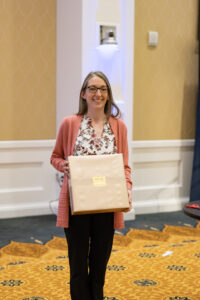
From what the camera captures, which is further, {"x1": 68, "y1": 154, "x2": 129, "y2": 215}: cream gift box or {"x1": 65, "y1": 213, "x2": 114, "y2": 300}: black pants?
{"x1": 65, "y1": 213, "x2": 114, "y2": 300}: black pants

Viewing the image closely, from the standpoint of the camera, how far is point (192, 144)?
18.3 ft

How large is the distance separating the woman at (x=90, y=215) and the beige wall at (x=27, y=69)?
2575 mm

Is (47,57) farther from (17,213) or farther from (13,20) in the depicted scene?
(17,213)

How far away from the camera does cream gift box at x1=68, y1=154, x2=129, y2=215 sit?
2121mm

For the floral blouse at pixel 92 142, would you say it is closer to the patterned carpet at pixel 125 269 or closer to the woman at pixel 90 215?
the woman at pixel 90 215

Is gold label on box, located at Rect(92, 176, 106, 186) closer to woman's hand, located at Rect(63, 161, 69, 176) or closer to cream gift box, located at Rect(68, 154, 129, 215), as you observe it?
cream gift box, located at Rect(68, 154, 129, 215)

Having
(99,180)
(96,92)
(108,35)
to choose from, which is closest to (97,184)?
(99,180)

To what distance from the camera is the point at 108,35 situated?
15.1ft

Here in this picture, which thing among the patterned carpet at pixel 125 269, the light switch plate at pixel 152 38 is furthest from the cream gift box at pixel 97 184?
the light switch plate at pixel 152 38

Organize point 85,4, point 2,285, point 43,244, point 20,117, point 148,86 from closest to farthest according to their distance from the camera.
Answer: point 2,285, point 43,244, point 85,4, point 20,117, point 148,86

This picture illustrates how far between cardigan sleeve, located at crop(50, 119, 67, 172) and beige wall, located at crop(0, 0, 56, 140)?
8.33 feet

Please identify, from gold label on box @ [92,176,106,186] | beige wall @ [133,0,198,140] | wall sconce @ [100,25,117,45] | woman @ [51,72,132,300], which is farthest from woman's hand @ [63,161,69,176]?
beige wall @ [133,0,198,140]

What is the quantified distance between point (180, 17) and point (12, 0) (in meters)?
1.91

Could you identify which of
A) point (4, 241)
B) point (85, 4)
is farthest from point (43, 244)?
point (85, 4)
